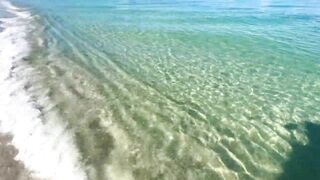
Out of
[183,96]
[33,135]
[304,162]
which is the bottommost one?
[183,96]

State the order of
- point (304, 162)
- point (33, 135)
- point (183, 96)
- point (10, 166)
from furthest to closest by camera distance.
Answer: point (183, 96), point (33, 135), point (304, 162), point (10, 166)

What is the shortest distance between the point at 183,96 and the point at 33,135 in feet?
24.0

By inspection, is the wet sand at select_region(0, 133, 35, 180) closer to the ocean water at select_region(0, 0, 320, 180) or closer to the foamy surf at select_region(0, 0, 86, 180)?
the foamy surf at select_region(0, 0, 86, 180)

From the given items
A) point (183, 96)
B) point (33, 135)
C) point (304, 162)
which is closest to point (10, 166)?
point (33, 135)

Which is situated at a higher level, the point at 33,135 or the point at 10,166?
the point at 10,166

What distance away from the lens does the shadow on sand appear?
40.1 feet

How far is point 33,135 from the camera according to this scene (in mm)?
13820

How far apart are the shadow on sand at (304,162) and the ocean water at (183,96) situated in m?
0.04

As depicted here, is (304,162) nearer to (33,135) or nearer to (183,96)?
(183,96)

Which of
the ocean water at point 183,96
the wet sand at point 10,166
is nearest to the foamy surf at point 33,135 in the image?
the wet sand at point 10,166

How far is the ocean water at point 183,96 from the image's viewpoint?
12.8m

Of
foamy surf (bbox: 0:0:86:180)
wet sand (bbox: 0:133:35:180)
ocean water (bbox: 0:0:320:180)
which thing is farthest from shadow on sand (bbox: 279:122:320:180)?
wet sand (bbox: 0:133:35:180)

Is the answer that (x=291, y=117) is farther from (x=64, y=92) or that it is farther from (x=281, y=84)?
(x=64, y=92)

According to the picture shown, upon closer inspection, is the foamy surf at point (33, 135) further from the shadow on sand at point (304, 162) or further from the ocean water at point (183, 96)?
the shadow on sand at point (304, 162)
